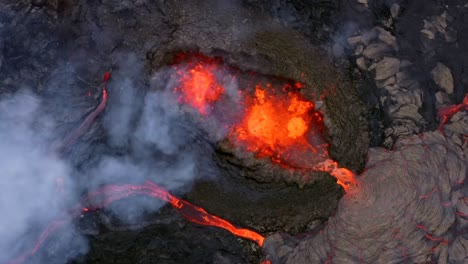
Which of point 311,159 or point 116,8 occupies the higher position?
point 116,8

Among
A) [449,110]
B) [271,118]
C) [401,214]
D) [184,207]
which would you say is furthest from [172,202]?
[449,110]

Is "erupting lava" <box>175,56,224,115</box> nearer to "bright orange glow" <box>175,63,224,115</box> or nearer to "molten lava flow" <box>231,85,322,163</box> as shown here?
"bright orange glow" <box>175,63,224,115</box>

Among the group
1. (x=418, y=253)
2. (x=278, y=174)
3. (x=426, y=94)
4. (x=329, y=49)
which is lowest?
(x=418, y=253)

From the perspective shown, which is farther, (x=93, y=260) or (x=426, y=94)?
(x=426, y=94)

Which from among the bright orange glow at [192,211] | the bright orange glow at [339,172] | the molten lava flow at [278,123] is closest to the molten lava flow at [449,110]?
the bright orange glow at [339,172]

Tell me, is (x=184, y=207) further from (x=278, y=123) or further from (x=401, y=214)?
(x=401, y=214)

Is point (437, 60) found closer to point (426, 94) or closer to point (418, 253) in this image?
point (426, 94)

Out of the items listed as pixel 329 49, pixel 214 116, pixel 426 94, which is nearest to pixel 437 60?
pixel 426 94

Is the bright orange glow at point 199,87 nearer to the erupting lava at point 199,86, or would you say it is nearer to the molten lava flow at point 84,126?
the erupting lava at point 199,86
